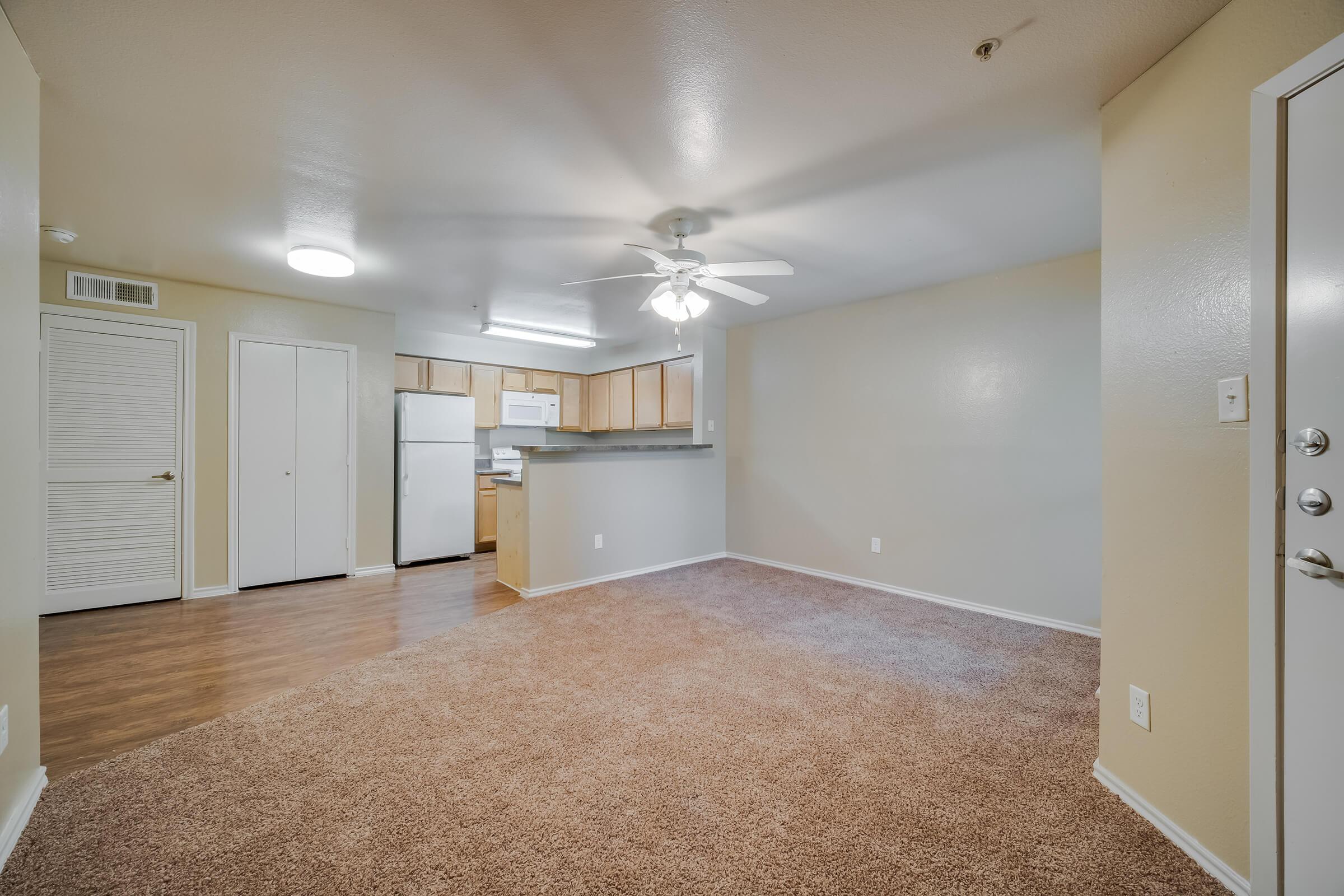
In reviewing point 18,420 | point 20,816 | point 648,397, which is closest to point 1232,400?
point 18,420

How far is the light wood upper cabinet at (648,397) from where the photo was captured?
18.9 ft

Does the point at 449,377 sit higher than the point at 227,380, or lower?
higher

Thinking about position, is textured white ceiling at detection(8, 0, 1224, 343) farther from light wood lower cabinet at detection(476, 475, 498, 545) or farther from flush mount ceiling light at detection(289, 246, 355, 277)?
light wood lower cabinet at detection(476, 475, 498, 545)

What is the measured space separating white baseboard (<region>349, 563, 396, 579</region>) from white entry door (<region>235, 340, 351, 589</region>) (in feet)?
0.35

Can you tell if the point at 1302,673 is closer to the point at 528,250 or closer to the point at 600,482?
the point at 528,250

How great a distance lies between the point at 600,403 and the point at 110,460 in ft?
14.0

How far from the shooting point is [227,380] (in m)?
4.08

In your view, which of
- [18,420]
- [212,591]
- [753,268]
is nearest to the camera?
[18,420]

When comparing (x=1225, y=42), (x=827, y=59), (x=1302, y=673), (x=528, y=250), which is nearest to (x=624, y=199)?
(x=528, y=250)

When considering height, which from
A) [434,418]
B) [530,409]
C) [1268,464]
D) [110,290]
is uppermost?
[110,290]

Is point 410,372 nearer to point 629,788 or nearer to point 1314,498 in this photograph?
point 629,788

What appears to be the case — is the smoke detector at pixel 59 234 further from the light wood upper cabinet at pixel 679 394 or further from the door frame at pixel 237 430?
the light wood upper cabinet at pixel 679 394

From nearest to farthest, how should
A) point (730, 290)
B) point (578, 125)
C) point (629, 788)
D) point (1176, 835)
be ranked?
point (1176, 835) < point (629, 788) < point (578, 125) < point (730, 290)

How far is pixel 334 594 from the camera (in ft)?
13.5
